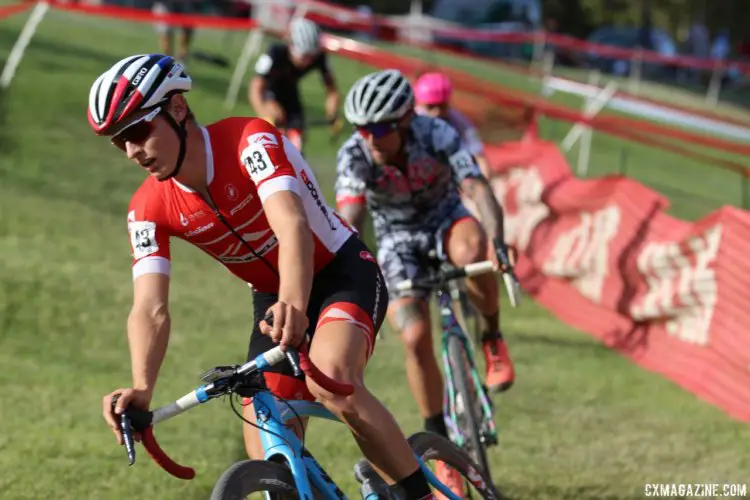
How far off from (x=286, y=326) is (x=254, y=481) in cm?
64

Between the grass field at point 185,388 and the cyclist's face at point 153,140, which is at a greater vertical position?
the cyclist's face at point 153,140

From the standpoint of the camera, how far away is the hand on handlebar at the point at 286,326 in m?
3.61

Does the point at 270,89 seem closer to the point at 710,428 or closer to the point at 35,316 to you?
the point at 35,316

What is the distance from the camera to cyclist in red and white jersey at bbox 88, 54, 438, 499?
412cm

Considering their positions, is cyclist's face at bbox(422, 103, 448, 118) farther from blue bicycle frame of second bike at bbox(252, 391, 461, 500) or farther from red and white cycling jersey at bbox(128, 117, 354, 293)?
blue bicycle frame of second bike at bbox(252, 391, 461, 500)

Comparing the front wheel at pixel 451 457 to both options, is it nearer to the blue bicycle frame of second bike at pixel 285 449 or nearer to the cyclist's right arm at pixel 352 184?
the blue bicycle frame of second bike at pixel 285 449

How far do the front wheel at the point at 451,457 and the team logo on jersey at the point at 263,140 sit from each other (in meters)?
1.33

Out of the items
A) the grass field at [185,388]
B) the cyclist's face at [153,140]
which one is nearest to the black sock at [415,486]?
the cyclist's face at [153,140]

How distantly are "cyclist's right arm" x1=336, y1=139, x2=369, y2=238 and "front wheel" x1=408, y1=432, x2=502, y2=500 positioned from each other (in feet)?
5.79

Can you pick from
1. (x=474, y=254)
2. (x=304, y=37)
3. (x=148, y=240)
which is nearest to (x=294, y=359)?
(x=148, y=240)

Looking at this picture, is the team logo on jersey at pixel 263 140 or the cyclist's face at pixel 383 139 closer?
the team logo on jersey at pixel 263 140

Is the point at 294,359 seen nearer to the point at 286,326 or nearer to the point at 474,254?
the point at 286,326

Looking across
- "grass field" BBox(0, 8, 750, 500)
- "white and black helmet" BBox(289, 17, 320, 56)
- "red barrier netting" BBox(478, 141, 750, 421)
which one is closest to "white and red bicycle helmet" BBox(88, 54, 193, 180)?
"grass field" BBox(0, 8, 750, 500)

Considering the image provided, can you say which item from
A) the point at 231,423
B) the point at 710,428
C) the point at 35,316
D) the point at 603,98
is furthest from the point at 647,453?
the point at 603,98
